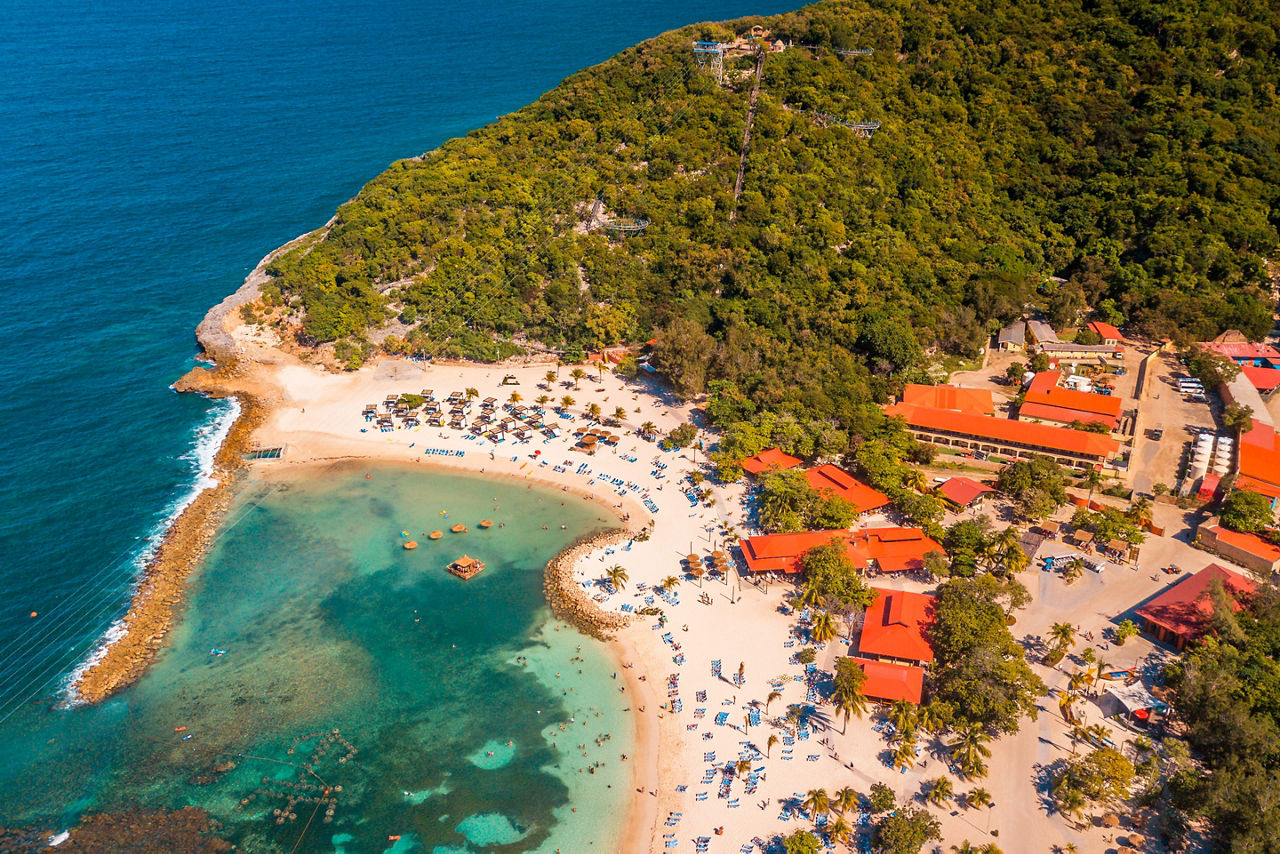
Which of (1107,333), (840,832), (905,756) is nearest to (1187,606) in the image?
(905,756)

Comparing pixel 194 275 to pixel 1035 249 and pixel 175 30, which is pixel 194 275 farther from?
pixel 175 30

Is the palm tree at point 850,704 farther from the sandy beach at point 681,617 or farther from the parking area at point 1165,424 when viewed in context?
the parking area at point 1165,424

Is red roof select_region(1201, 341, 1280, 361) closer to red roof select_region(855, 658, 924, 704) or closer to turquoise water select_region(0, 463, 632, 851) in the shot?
red roof select_region(855, 658, 924, 704)

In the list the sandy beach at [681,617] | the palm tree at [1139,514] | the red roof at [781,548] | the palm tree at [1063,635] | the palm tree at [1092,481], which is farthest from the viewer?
the palm tree at [1092,481]

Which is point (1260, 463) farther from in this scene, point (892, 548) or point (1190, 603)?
point (892, 548)

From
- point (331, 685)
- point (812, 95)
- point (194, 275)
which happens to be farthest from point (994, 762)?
point (194, 275)

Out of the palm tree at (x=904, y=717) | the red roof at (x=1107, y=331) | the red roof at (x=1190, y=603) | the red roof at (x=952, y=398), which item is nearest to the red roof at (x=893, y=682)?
the palm tree at (x=904, y=717)
